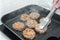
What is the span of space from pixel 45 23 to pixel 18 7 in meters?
0.39

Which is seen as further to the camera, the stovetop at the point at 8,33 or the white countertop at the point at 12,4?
the white countertop at the point at 12,4

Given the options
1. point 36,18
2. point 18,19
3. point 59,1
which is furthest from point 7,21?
point 59,1

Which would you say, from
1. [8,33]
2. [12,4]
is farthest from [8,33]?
[12,4]

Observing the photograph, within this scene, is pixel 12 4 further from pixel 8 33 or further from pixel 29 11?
pixel 8 33

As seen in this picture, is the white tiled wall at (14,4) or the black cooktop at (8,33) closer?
the black cooktop at (8,33)

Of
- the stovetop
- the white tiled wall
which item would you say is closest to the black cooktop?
the stovetop

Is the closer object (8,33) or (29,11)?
(8,33)

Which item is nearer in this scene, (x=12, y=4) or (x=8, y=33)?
(x=8, y=33)

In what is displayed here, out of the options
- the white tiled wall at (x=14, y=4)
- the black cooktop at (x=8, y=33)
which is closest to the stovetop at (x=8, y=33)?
the black cooktop at (x=8, y=33)

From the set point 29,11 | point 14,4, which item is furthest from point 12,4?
point 29,11

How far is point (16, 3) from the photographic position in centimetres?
92

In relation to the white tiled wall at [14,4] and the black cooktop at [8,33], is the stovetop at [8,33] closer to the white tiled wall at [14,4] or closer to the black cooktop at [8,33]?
the black cooktop at [8,33]

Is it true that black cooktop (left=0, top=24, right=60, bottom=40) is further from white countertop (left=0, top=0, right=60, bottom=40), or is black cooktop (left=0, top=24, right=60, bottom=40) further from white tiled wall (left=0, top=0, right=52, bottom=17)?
white tiled wall (left=0, top=0, right=52, bottom=17)

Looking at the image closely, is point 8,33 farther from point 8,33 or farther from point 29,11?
point 29,11
